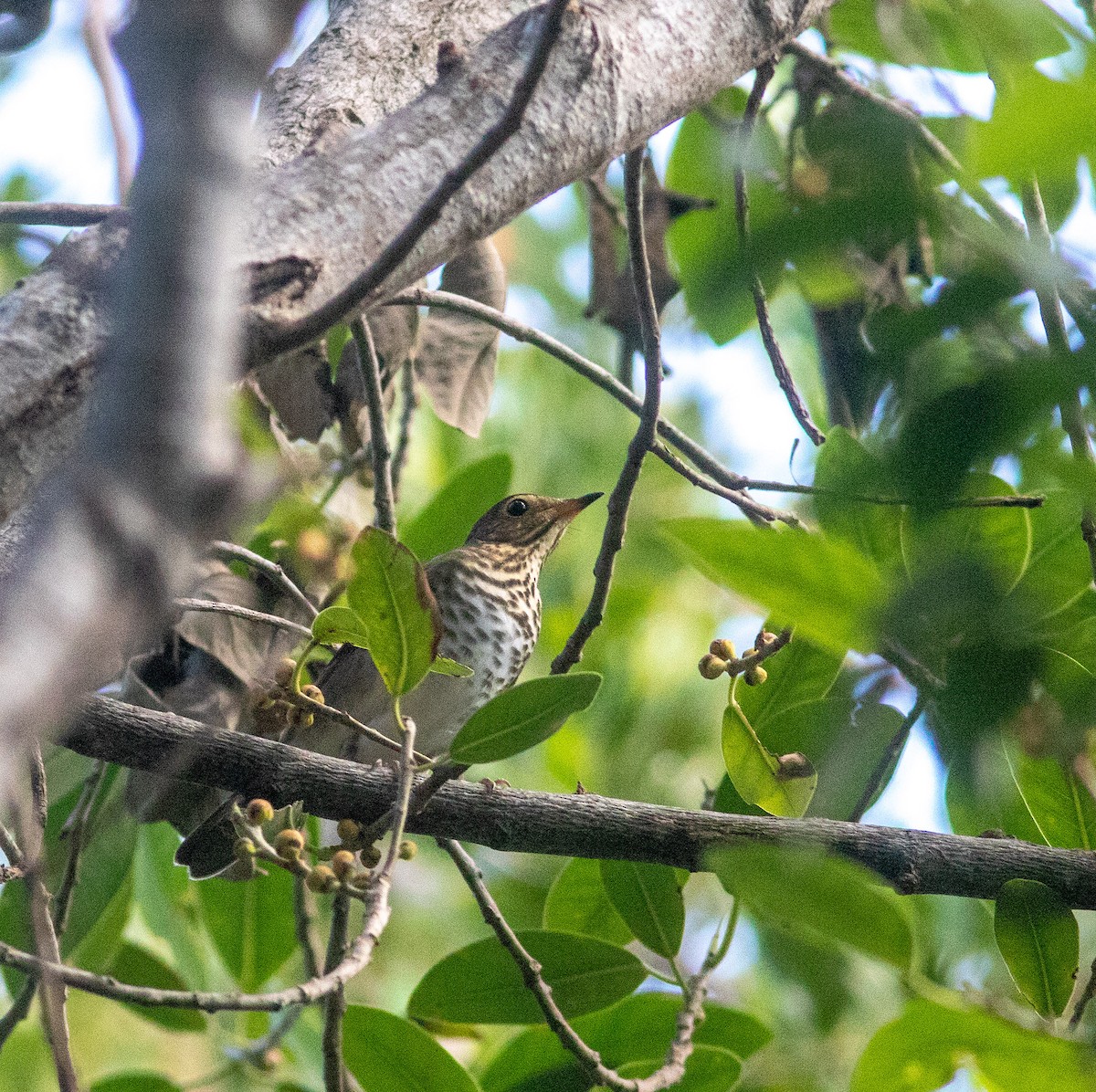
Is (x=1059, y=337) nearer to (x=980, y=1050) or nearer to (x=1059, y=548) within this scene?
(x=980, y=1050)

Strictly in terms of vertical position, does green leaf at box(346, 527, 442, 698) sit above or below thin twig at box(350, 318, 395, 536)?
below

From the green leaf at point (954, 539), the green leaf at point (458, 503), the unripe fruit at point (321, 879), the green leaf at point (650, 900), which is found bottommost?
Answer: the green leaf at point (650, 900)

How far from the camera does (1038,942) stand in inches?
74.4

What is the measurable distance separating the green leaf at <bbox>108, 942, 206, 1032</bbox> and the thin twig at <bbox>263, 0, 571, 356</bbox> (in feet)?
7.09

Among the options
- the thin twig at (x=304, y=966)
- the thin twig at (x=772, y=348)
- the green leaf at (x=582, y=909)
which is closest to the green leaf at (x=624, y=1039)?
the green leaf at (x=582, y=909)

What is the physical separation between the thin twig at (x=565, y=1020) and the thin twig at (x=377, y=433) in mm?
715

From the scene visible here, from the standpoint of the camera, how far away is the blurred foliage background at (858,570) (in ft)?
3.23

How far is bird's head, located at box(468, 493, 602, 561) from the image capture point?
394 centimetres

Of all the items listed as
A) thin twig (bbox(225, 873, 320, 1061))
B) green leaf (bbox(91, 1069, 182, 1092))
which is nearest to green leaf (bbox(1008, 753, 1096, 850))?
thin twig (bbox(225, 873, 320, 1061))

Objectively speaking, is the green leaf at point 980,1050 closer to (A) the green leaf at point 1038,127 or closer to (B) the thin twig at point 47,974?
(A) the green leaf at point 1038,127

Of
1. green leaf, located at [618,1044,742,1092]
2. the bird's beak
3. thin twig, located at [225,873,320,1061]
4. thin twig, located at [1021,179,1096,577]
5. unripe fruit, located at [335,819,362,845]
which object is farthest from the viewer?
the bird's beak

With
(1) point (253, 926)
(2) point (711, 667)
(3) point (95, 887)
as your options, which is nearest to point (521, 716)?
(2) point (711, 667)

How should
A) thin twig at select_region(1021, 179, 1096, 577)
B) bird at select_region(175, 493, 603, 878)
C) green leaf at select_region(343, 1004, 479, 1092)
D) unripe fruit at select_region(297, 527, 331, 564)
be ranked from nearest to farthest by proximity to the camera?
thin twig at select_region(1021, 179, 1096, 577) → unripe fruit at select_region(297, 527, 331, 564) → green leaf at select_region(343, 1004, 479, 1092) → bird at select_region(175, 493, 603, 878)

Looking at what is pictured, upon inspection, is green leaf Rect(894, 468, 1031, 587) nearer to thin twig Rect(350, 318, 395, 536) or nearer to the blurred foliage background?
the blurred foliage background
